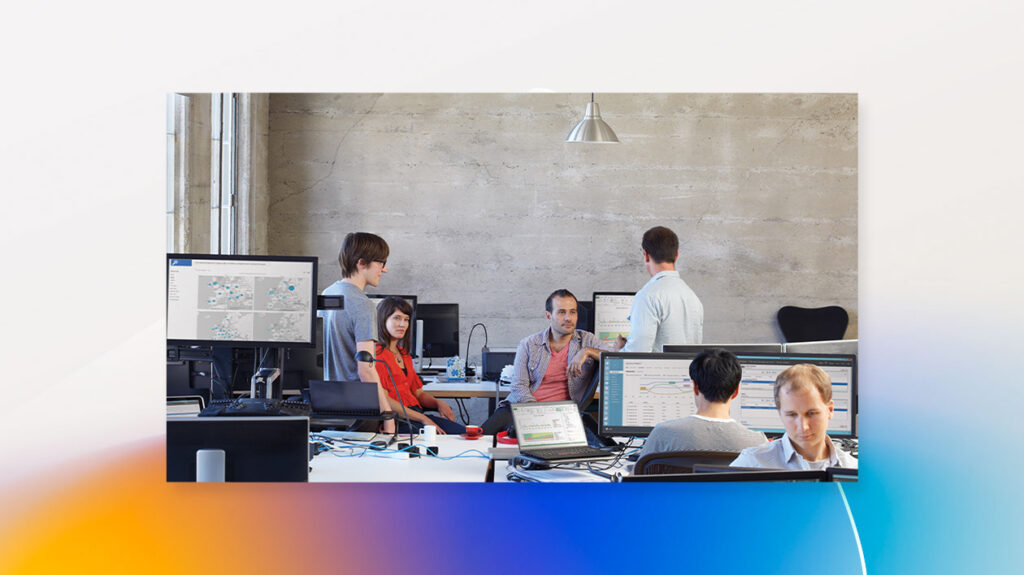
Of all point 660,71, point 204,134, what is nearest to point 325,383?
point 660,71

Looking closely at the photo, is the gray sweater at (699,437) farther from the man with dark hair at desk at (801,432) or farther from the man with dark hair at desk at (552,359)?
the man with dark hair at desk at (552,359)

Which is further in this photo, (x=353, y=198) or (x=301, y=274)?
(x=353, y=198)

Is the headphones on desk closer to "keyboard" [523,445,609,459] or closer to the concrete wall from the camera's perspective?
"keyboard" [523,445,609,459]

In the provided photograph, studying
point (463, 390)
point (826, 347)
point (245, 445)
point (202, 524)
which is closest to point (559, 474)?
point (245, 445)

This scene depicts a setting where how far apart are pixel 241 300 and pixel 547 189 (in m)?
4.43

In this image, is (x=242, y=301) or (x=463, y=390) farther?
(x=463, y=390)

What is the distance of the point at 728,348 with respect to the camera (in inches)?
130

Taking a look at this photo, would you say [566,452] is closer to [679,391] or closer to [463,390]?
[679,391]

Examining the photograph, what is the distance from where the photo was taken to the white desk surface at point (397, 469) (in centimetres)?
284

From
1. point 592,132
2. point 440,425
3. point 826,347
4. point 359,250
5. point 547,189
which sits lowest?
point 440,425

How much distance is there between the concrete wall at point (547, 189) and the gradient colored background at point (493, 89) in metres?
5.16
